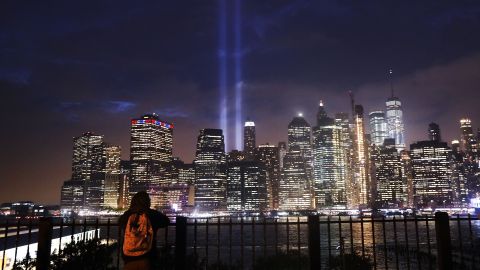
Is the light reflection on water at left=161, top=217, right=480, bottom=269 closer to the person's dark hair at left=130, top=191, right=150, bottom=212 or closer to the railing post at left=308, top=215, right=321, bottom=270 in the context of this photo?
the railing post at left=308, top=215, right=321, bottom=270

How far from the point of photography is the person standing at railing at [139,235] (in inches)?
278

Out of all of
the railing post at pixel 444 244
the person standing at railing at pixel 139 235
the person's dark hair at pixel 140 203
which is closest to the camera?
the person standing at railing at pixel 139 235

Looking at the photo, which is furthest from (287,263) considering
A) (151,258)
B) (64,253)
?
(151,258)

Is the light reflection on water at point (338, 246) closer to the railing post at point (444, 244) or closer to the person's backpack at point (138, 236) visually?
the railing post at point (444, 244)

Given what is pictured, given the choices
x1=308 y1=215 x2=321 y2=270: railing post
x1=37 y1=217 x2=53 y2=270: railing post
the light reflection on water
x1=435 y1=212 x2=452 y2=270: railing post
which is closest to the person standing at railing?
the light reflection on water

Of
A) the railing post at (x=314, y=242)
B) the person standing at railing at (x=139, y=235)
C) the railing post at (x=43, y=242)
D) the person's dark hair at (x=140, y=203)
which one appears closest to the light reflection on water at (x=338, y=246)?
the railing post at (x=314, y=242)

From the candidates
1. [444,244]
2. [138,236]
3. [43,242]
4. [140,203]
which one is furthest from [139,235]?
[444,244]

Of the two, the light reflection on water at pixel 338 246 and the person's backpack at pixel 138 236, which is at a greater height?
the person's backpack at pixel 138 236

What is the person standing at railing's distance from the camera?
23.2ft

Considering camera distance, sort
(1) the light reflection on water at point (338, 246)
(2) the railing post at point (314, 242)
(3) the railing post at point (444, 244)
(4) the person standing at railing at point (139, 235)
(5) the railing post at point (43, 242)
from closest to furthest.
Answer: (4) the person standing at railing at point (139, 235) < (5) the railing post at point (43, 242) < (2) the railing post at point (314, 242) < (3) the railing post at point (444, 244) < (1) the light reflection on water at point (338, 246)

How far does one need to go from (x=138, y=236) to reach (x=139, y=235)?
23 millimetres

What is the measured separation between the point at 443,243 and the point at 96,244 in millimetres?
9680

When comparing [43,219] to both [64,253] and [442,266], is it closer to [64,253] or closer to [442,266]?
[64,253]

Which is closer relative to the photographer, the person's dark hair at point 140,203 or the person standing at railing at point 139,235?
the person standing at railing at point 139,235
